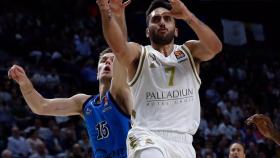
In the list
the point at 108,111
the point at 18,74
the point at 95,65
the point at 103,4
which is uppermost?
the point at 103,4

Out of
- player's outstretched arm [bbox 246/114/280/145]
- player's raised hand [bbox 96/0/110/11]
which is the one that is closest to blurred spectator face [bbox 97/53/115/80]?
player's raised hand [bbox 96/0/110/11]

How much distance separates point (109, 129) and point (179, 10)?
1548 mm

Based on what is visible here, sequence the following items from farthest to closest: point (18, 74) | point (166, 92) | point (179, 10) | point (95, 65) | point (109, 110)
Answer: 1. point (95, 65)
2. point (18, 74)
3. point (109, 110)
4. point (166, 92)
5. point (179, 10)

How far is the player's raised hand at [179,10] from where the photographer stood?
4.52 m

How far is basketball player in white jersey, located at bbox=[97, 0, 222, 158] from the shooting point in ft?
15.1

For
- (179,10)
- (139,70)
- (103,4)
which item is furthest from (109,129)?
(179,10)

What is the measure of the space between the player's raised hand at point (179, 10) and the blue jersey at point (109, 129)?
1.38 meters

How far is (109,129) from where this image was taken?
5.64 meters

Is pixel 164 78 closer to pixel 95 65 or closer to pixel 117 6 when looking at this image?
pixel 117 6

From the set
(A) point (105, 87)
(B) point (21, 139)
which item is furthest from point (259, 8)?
(A) point (105, 87)

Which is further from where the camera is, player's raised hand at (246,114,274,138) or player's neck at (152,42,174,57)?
player's raised hand at (246,114,274,138)

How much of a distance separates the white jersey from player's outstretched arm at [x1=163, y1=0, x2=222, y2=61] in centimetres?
8

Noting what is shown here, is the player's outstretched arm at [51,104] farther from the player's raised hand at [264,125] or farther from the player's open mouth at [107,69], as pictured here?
the player's raised hand at [264,125]

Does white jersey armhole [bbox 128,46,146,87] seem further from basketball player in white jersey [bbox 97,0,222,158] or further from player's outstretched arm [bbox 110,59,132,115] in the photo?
player's outstretched arm [bbox 110,59,132,115]
